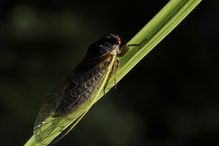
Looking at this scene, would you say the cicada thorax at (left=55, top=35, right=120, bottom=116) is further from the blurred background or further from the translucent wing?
the blurred background

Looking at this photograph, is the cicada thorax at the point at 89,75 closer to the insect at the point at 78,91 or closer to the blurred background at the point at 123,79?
the insect at the point at 78,91

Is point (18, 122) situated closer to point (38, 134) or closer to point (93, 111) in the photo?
point (93, 111)

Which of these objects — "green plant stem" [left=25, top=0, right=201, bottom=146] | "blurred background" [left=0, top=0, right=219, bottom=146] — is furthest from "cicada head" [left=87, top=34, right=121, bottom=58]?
"blurred background" [left=0, top=0, right=219, bottom=146]

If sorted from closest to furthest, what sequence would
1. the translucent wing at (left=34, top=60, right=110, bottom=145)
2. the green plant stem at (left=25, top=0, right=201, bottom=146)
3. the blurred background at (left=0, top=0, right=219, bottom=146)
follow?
the green plant stem at (left=25, top=0, right=201, bottom=146) < the translucent wing at (left=34, top=60, right=110, bottom=145) < the blurred background at (left=0, top=0, right=219, bottom=146)

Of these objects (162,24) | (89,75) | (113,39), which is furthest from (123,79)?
(162,24)

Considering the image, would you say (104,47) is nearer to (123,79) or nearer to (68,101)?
(68,101)

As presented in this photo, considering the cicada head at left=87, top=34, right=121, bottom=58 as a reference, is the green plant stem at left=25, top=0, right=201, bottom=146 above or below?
above

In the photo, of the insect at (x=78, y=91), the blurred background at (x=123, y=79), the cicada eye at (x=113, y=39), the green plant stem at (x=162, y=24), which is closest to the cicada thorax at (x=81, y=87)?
the insect at (x=78, y=91)

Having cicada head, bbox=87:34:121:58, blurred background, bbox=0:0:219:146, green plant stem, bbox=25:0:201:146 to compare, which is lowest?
blurred background, bbox=0:0:219:146
